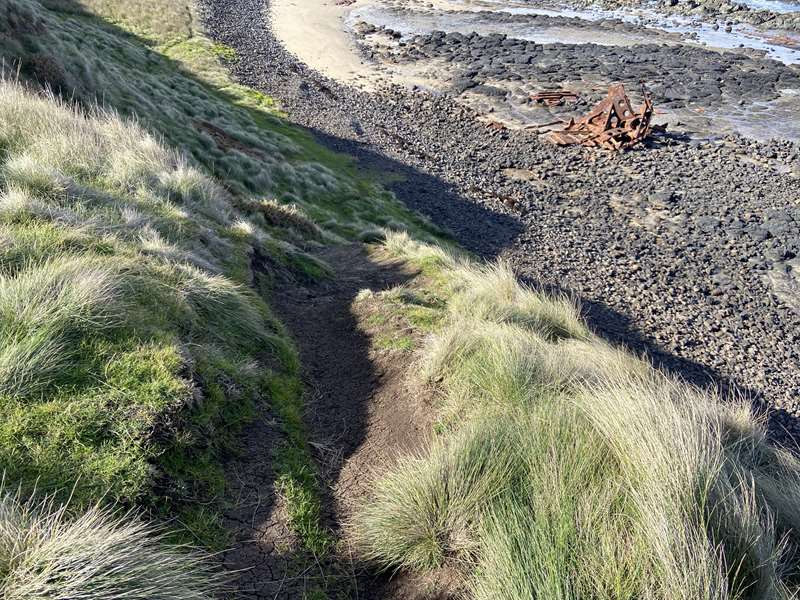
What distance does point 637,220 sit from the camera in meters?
21.5

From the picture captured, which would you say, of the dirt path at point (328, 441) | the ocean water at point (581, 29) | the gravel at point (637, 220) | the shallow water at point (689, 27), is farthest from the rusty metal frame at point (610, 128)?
the dirt path at point (328, 441)

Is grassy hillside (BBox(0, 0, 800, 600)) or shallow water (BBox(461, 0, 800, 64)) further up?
shallow water (BBox(461, 0, 800, 64))

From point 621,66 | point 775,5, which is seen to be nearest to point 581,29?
point 621,66

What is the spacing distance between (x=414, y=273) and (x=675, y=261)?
10884 millimetres

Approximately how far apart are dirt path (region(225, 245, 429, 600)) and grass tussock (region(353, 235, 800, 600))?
0.34 m

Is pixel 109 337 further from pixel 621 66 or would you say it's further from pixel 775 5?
pixel 775 5

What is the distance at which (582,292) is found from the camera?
54.6ft

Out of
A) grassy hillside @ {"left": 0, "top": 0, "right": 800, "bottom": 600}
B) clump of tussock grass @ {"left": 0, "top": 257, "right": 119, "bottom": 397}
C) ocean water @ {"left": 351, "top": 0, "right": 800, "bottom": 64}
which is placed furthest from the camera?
ocean water @ {"left": 351, "top": 0, "right": 800, "bottom": 64}

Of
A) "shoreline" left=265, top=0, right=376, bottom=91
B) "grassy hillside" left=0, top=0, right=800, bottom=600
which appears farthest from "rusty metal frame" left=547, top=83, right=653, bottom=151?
"grassy hillside" left=0, top=0, right=800, bottom=600

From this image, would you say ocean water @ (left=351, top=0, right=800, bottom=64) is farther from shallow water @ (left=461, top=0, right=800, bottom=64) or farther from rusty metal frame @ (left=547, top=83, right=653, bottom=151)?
rusty metal frame @ (left=547, top=83, right=653, bottom=151)

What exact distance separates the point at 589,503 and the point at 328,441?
2.57 m

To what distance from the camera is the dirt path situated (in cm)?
361

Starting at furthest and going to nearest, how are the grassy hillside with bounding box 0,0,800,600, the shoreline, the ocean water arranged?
the ocean water → the shoreline → the grassy hillside with bounding box 0,0,800,600

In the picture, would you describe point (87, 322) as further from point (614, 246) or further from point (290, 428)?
point (614, 246)
